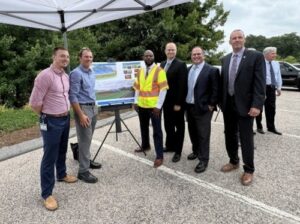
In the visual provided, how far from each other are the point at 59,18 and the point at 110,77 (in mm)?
1428

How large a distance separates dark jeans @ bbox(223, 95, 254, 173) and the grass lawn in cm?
542

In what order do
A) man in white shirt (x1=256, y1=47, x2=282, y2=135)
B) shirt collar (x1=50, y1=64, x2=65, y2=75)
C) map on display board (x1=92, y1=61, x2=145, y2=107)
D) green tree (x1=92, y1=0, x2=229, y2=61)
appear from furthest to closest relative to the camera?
green tree (x1=92, y1=0, x2=229, y2=61), man in white shirt (x1=256, y1=47, x2=282, y2=135), map on display board (x1=92, y1=61, x2=145, y2=107), shirt collar (x1=50, y1=64, x2=65, y2=75)

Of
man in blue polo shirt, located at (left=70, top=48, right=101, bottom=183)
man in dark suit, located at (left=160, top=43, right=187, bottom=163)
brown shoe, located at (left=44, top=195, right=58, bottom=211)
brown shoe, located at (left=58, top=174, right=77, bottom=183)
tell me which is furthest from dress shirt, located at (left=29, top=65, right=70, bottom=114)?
man in dark suit, located at (left=160, top=43, right=187, bottom=163)

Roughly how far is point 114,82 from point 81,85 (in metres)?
1.52

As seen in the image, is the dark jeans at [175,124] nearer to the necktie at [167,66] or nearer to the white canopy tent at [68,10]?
the necktie at [167,66]

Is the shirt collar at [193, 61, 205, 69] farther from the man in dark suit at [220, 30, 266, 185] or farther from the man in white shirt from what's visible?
the man in white shirt

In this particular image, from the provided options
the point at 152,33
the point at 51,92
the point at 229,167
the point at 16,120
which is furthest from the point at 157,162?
the point at 152,33

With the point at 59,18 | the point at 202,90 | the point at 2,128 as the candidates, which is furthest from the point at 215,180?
the point at 2,128

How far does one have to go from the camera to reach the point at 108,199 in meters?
3.87

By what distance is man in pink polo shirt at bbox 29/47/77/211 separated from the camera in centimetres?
352

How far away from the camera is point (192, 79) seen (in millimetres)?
4789

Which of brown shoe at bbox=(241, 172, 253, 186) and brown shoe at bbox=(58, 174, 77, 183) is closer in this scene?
brown shoe at bbox=(241, 172, 253, 186)

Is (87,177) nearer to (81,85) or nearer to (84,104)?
(84,104)

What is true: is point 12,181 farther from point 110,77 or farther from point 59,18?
point 59,18
